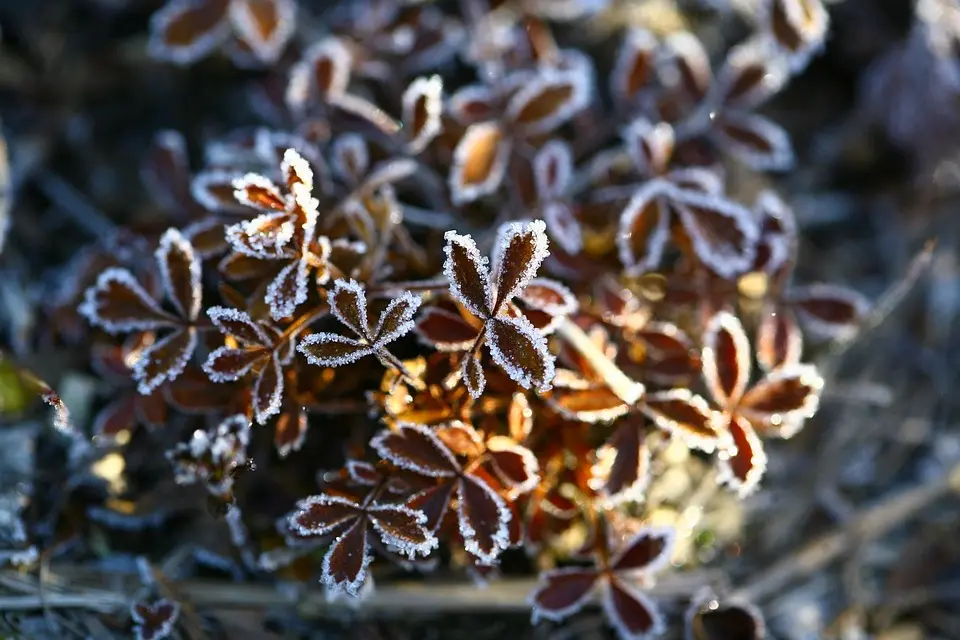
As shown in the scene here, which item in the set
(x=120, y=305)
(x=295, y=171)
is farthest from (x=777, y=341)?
(x=120, y=305)

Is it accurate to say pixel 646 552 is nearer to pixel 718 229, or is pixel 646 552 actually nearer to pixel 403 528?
pixel 403 528

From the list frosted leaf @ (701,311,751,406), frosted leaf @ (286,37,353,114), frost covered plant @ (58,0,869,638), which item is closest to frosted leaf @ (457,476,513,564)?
frost covered plant @ (58,0,869,638)

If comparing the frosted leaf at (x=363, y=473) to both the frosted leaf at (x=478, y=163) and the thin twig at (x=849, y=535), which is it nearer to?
the frosted leaf at (x=478, y=163)

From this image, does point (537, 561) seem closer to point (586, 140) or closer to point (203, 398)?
point (203, 398)

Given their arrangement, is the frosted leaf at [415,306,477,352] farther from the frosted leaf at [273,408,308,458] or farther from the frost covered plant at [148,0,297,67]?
the frost covered plant at [148,0,297,67]

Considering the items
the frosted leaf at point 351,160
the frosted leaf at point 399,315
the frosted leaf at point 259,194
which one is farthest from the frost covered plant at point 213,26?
the frosted leaf at point 399,315

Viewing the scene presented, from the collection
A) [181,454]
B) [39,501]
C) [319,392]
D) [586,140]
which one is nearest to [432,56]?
[586,140]
